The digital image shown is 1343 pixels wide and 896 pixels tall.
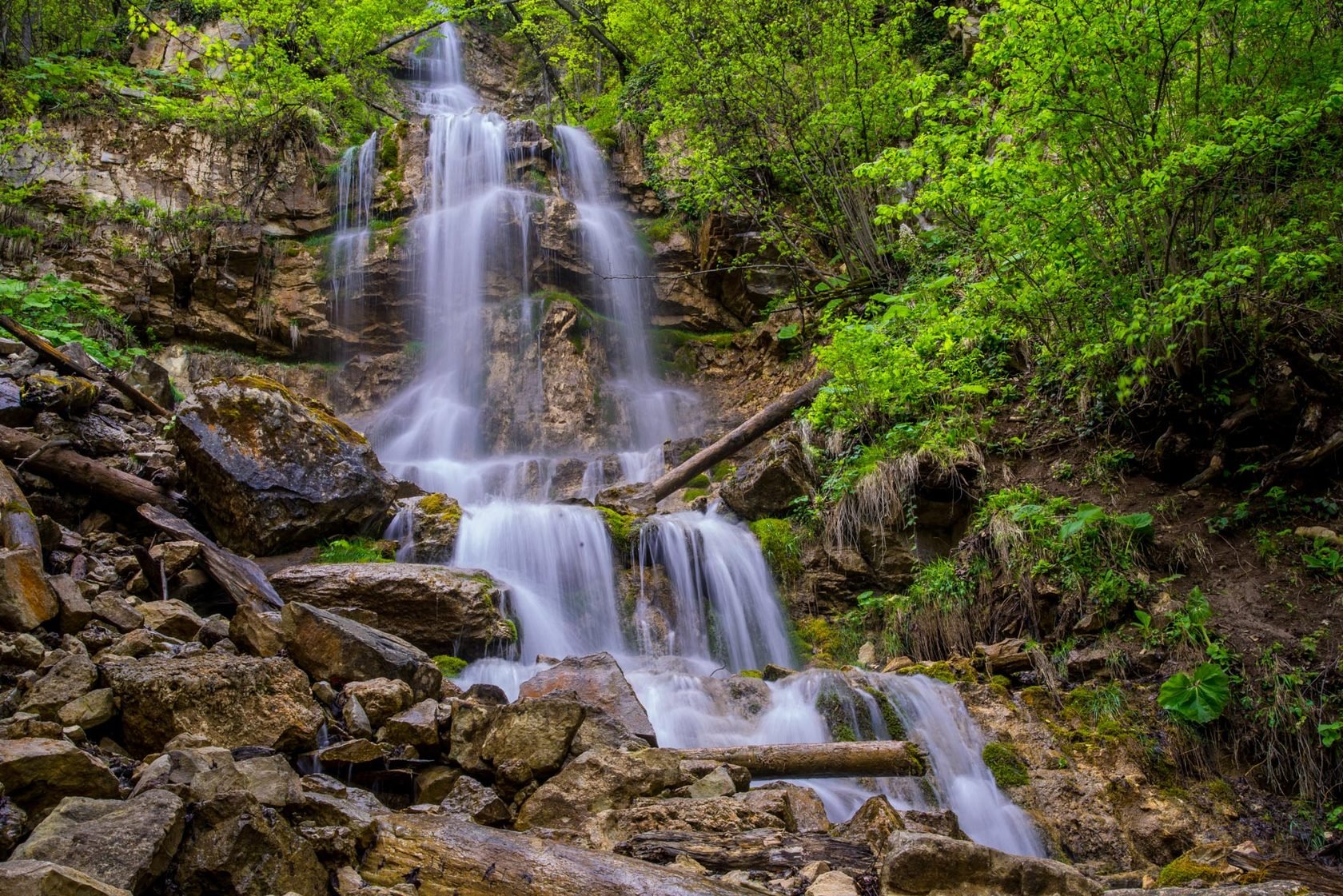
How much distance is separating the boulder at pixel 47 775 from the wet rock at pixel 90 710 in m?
0.51

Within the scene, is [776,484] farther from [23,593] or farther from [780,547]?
[23,593]

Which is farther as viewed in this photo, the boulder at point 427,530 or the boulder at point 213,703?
the boulder at point 427,530

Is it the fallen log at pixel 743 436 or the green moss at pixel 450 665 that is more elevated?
the fallen log at pixel 743 436

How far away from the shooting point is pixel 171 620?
4473 mm

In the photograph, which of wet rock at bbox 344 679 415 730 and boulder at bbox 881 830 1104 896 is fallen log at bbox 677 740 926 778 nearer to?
boulder at bbox 881 830 1104 896

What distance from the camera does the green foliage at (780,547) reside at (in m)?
8.48

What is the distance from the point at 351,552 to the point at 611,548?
8.95 ft

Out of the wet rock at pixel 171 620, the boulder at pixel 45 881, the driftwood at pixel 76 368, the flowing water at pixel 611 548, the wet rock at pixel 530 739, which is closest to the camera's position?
the boulder at pixel 45 881

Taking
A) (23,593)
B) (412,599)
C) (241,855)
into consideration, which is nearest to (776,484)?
(412,599)

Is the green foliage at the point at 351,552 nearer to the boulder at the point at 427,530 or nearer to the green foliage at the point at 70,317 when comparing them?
the boulder at the point at 427,530

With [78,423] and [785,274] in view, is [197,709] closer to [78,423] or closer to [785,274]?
[78,423]

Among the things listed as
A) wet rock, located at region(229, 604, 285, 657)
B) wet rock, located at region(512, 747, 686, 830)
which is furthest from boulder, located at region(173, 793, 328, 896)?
wet rock, located at region(229, 604, 285, 657)

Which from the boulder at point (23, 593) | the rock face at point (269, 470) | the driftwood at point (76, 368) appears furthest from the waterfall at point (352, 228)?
the boulder at point (23, 593)

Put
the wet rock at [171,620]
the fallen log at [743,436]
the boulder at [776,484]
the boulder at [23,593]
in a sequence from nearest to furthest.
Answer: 1. the boulder at [23,593]
2. the wet rock at [171,620]
3. the boulder at [776,484]
4. the fallen log at [743,436]
